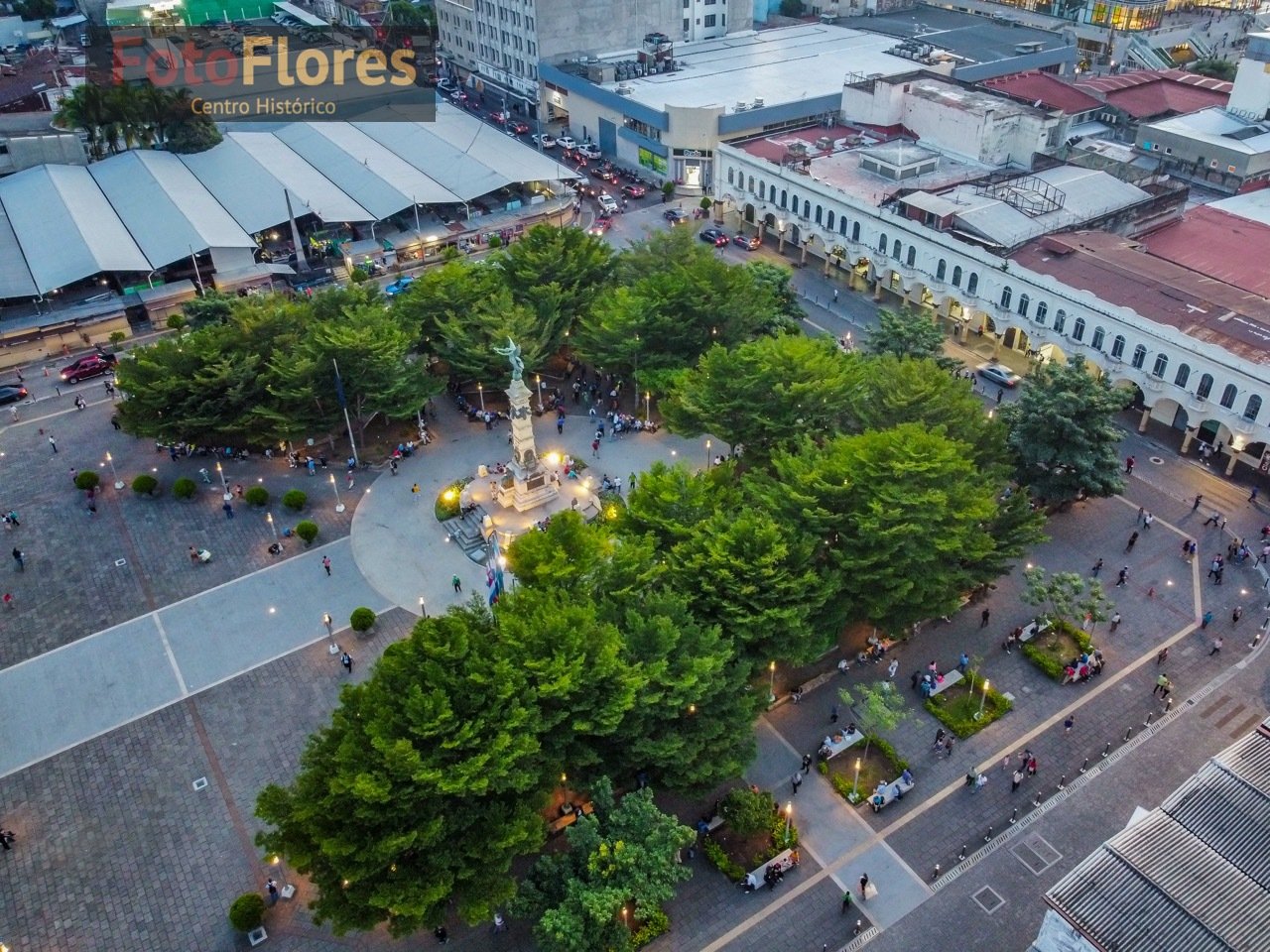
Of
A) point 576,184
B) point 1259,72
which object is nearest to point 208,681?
point 576,184

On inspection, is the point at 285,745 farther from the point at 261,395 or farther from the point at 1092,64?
the point at 1092,64

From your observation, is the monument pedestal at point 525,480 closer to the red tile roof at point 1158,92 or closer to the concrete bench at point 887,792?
the concrete bench at point 887,792

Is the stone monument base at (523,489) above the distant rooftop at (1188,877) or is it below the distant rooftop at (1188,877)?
below

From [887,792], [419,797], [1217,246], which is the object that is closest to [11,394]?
[419,797]

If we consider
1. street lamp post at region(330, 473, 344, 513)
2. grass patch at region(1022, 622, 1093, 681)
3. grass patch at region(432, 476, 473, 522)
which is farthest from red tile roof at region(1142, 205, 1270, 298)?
street lamp post at region(330, 473, 344, 513)

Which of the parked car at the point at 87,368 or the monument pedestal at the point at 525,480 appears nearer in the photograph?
the monument pedestal at the point at 525,480

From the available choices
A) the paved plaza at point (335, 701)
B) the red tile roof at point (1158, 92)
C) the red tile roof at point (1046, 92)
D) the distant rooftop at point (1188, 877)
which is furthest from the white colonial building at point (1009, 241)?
the distant rooftop at point (1188, 877)

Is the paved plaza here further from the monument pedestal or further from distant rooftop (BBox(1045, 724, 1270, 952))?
distant rooftop (BBox(1045, 724, 1270, 952))
